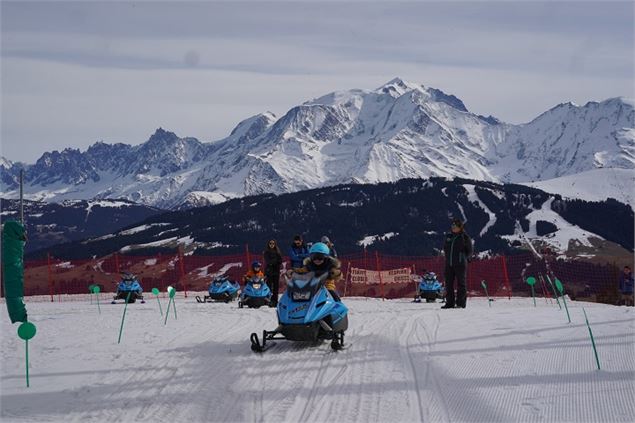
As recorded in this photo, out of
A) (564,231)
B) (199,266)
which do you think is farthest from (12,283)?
(564,231)

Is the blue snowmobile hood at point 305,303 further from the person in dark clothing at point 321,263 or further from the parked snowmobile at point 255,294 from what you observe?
the parked snowmobile at point 255,294

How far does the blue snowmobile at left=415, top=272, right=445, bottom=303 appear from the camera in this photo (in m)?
23.9

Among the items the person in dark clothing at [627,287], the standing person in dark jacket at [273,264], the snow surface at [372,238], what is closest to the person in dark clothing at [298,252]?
the standing person in dark jacket at [273,264]

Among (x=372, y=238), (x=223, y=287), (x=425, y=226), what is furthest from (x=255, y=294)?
(x=425, y=226)

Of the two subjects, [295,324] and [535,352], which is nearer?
[535,352]

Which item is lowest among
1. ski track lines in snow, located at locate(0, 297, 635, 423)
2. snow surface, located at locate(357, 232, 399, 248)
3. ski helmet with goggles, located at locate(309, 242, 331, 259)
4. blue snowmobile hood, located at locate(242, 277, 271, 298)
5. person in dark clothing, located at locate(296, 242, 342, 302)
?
ski track lines in snow, located at locate(0, 297, 635, 423)

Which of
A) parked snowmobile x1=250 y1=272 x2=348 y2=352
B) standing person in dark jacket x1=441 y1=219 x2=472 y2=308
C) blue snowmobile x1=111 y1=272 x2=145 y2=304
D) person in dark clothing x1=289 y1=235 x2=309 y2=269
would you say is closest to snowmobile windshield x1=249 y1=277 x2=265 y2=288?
person in dark clothing x1=289 y1=235 x2=309 y2=269

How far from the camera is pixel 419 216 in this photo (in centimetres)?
17988

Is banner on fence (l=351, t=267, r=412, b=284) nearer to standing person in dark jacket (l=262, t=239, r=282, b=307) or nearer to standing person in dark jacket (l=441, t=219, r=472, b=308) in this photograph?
standing person in dark jacket (l=262, t=239, r=282, b=307)

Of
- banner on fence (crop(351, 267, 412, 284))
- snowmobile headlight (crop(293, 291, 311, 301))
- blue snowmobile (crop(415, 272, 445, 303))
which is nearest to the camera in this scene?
snowmobile headlight (crop(293, 291, 311, 301))

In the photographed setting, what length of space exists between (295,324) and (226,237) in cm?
16945

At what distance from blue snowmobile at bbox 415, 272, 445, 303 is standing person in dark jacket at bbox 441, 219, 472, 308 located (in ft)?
21.5

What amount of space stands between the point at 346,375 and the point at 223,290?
14677mm

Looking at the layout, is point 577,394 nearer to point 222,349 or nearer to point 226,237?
point 222,349
